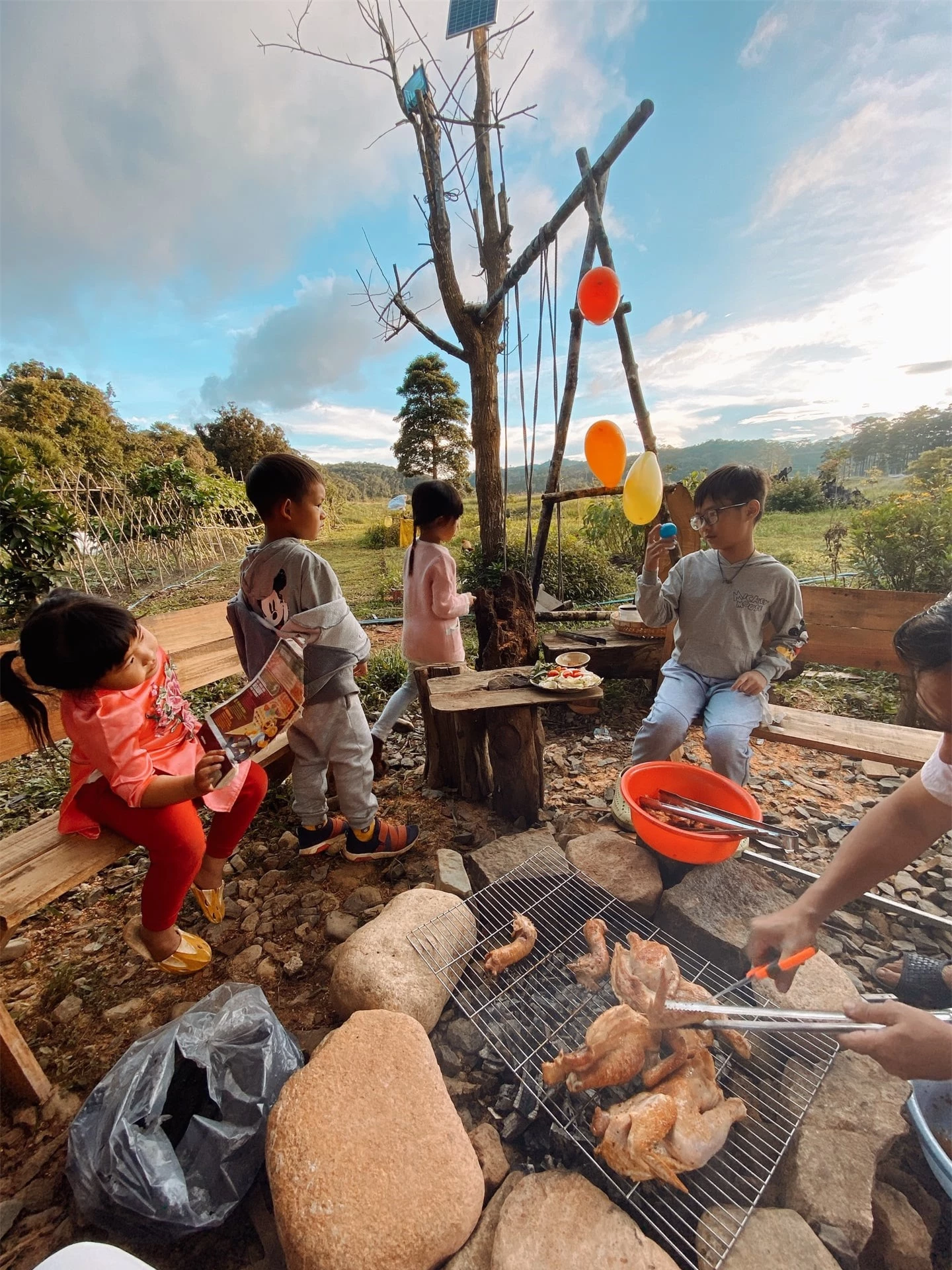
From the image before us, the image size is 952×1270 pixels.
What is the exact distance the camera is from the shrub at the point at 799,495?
1622 cm

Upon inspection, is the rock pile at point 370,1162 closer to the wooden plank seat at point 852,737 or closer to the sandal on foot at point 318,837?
the sandal on foot at point 318,837

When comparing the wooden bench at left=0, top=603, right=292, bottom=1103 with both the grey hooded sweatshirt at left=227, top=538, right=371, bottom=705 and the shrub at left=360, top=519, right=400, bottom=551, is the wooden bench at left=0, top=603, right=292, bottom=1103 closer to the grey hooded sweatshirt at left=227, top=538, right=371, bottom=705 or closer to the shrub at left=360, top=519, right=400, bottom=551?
the grey hooded sweatshirt at left=227, top=538, right=371, bottom=705

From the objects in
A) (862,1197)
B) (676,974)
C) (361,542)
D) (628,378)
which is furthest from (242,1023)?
(361,542)

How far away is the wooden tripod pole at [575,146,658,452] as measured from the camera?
13.1 feet

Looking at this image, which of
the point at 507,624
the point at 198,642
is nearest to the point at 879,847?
the point at 507,624

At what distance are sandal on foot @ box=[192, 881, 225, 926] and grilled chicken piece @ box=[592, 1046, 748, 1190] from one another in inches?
71.5

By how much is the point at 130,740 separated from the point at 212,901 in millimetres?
1048

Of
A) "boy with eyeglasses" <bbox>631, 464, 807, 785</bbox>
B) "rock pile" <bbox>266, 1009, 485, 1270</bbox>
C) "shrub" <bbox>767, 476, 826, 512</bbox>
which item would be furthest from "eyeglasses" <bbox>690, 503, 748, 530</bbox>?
"shrub" <bbox>767, 476, 826, 512</bbox>

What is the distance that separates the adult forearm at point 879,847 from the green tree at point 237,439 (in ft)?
88.7

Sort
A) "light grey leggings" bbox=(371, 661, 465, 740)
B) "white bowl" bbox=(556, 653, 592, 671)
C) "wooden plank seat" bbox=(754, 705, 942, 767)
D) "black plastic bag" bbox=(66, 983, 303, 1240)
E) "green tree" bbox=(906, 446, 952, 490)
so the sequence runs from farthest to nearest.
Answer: "green tree" bbox=(906, 446, 952, 490), "white bowl" bbox=(556, 653, 592, 671), "light grey leggings" bbox=(371, 661, 465, 740), "wooden plank seat" bbox=(754, 705, 942, 767), "black plastic bag" bbox=(66, 983, 303, 1240)

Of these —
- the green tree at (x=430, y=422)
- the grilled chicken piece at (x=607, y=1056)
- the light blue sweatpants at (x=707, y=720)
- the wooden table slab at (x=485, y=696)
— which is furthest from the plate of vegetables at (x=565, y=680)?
the green tree at (x=430, y=422)

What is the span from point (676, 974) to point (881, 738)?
183 centimetres

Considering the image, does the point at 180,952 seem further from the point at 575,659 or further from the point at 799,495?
the point at 799,495

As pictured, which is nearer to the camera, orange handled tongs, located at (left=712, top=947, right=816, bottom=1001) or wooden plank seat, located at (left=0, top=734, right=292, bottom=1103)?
orange handled tongs, located at (left=712, top=947, right=816, bottom=1001)
